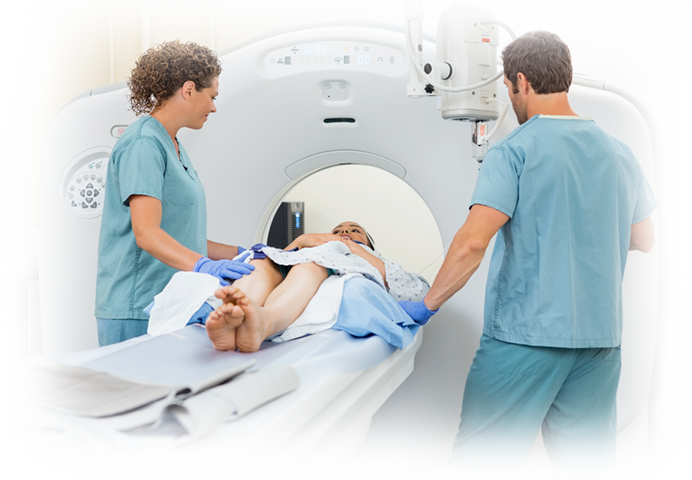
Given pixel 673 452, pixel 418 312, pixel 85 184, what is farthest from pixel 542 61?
pixel 673 452

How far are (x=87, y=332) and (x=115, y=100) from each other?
81 centimetres

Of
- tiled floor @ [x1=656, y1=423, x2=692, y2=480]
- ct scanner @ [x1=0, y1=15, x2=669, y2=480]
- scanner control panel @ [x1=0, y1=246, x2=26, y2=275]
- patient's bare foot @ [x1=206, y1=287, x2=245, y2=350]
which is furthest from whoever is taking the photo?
scanner control panel @ [x1=0, y1=246, x2=26, y2=275]

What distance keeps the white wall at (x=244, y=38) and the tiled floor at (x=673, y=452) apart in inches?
2.2

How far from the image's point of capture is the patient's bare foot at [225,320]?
3.44ft

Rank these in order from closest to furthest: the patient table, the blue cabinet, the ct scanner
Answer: the patient table
the ct scanner
the blue cabinet

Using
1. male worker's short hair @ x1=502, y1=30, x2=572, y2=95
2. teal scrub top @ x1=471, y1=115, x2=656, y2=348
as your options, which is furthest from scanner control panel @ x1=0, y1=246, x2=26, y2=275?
male worker's short hair @ x1=502, y1=30, x2=572, y2=95

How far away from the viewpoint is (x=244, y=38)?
3.32m

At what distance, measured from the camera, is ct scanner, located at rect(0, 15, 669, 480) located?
1854 mm

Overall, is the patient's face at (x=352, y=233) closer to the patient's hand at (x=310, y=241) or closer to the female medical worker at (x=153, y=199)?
the patient's hand at (x=310, y=241)

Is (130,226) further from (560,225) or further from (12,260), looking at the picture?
(12,260)

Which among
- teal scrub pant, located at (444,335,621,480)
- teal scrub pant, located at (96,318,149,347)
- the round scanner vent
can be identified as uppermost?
the round scanner vent

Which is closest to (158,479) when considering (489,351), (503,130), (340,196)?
(489,351)

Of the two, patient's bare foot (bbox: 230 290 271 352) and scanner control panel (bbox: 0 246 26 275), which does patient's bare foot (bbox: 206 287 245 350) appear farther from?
scanner control panel (bbox: 0 246 26 275)

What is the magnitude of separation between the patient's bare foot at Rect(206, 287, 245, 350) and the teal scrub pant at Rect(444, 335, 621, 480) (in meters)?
0.69
